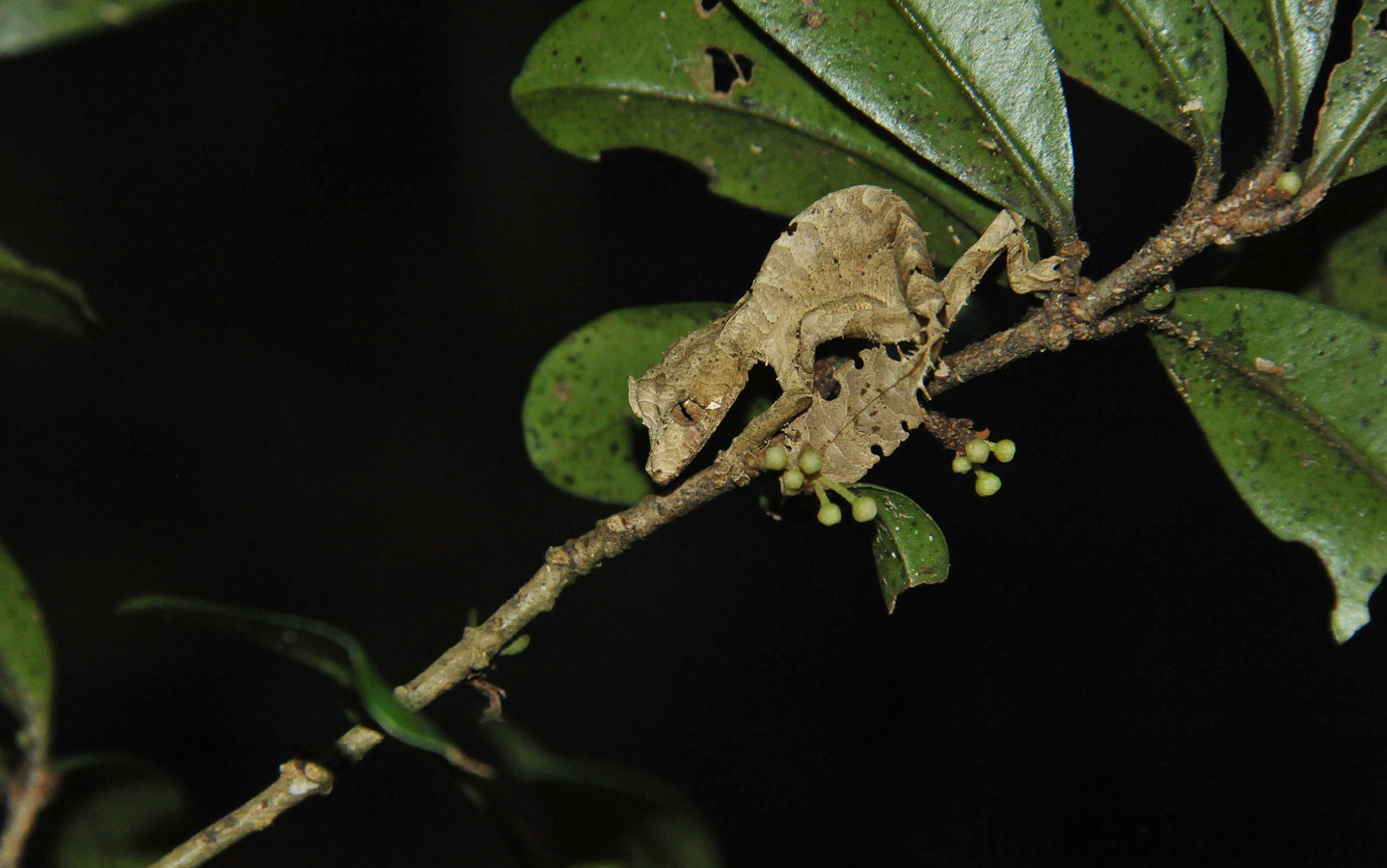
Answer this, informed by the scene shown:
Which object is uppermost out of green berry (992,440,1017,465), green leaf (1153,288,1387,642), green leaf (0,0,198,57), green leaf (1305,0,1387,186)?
green leaf (0,0,198,57)

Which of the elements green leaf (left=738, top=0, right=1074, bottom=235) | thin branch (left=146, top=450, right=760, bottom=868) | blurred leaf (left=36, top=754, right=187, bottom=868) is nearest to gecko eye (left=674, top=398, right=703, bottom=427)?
thin branch (left=146, top=450, right=760, bottom=868)

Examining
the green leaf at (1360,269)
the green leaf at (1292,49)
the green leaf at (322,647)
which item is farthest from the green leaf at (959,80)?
the green leaf at (322,647)

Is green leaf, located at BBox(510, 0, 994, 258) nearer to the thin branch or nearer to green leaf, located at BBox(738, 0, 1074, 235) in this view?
green leaf, located at BBox(738, 0, 1074, 235)

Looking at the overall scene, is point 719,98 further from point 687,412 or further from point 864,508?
point 864,508

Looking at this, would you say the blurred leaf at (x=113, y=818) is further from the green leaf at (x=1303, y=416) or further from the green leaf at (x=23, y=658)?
the green leaf at (x=1303, y=416)

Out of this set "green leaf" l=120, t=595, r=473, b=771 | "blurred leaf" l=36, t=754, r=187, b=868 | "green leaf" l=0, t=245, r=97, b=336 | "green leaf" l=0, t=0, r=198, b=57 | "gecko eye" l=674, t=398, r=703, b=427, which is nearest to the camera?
"green leaf" l=0, t=0, r=198, b=57

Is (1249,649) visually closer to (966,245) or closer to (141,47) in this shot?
(966,245)

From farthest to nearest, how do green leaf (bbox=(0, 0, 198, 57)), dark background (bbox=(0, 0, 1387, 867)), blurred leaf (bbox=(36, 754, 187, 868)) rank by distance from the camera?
dark background (bbox=(0, 0, 1387, 867)) < blurred leaf (bbox=(36, 754, 187, 868)) < green leaf (bbox=(0, 0, 198, 57))
